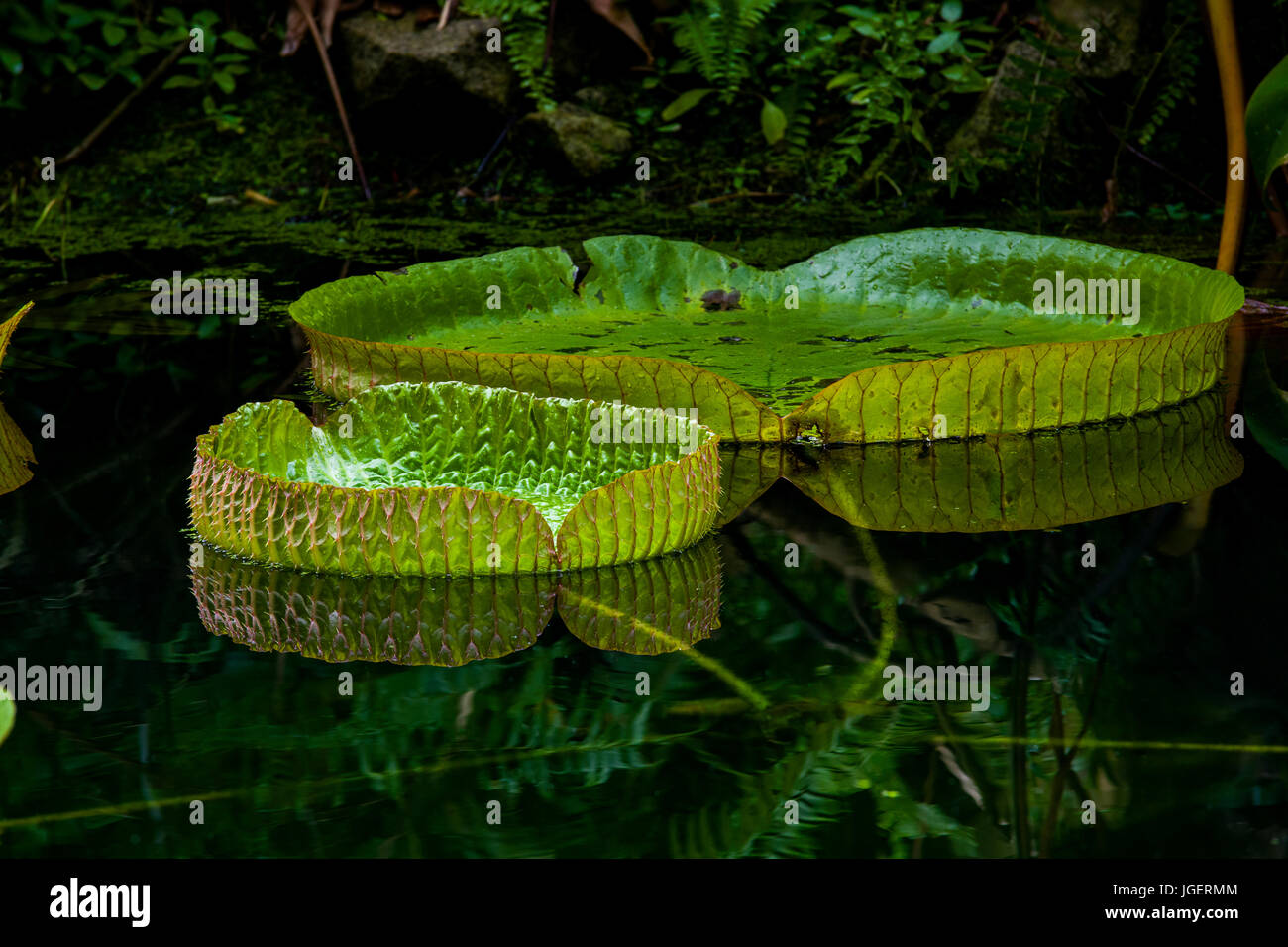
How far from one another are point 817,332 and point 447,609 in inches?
51.3

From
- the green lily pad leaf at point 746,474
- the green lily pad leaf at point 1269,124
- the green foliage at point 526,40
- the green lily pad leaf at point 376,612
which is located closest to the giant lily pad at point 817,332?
the green lily pad leaf at point 746,474

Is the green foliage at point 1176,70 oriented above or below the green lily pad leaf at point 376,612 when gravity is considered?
above

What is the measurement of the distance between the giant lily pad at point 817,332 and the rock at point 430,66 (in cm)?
247

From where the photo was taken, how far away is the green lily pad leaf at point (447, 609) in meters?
1.52

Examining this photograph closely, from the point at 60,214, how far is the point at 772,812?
13.8ft

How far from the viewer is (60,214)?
470cm

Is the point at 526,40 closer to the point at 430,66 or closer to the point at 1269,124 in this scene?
the point at 430,66

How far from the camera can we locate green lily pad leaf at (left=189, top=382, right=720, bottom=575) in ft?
5.32

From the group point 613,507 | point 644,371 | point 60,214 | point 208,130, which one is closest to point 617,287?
point 644,371

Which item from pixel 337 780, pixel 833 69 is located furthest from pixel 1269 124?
pixel 833 69

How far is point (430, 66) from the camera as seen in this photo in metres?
5.04

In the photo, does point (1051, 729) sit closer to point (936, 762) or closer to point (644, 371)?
point (936, 762)

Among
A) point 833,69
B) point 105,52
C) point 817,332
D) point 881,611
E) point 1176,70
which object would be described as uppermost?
point 105,52

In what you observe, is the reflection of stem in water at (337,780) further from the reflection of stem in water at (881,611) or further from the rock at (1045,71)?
the rock at (1045,71)
